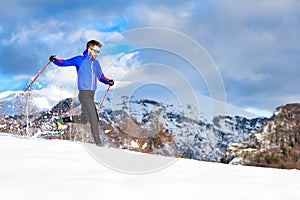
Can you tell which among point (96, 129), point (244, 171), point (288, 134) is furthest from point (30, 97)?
point (288, 134)

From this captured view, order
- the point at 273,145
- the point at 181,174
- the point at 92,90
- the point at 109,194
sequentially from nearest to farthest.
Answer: the point at 109,194 → the point at 181,174 → the point at 92,90 → the point at 273,145

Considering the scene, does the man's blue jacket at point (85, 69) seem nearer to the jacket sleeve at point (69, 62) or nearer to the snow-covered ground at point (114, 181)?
the jacket sleeve at point (69, 62)

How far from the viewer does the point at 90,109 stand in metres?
8.94

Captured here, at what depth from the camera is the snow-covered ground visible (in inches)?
174

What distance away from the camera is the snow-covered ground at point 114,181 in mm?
4410

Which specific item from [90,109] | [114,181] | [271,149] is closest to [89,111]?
[90,109]

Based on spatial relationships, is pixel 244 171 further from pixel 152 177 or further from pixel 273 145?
pixel 273 145

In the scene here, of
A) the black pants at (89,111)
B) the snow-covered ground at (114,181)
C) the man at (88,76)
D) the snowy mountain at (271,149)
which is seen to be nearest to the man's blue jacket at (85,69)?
the man at (88,76)

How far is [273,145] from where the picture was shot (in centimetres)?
15788

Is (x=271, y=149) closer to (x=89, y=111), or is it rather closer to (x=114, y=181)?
(x=89, y=111)

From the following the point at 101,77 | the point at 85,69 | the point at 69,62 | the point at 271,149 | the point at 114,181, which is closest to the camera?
the point at 114,181

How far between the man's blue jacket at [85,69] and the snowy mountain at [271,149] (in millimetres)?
117619

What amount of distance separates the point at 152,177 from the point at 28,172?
1.77 metres

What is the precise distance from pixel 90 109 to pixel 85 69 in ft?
3.17
